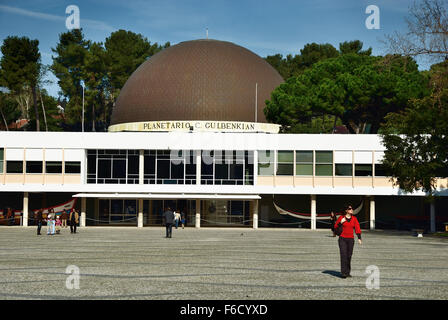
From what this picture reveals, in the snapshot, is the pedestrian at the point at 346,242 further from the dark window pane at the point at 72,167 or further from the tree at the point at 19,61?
the tree at the point at 19,61

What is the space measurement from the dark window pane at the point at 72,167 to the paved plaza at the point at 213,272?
870 inches

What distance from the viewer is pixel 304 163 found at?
48.8 meters

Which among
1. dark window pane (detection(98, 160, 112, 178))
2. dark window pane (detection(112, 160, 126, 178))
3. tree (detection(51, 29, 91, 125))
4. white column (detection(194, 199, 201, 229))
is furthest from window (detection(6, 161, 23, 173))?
tree (detection(51, 29, 91, 125))

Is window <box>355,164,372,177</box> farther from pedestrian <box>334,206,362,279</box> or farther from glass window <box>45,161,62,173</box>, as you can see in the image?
pedestrian <box>334,206,362,279</box>

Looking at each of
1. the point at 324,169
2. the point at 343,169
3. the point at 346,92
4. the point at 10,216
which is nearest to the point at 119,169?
the point at 10,216

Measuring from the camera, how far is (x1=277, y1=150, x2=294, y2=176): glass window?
48.9 meters

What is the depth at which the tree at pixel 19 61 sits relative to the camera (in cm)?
6856

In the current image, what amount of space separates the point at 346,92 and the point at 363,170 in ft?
32.5

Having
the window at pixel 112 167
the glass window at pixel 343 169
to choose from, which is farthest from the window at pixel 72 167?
the glass window at pixel 343 169

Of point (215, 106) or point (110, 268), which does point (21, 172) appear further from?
point (110, 268)

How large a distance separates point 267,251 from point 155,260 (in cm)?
603

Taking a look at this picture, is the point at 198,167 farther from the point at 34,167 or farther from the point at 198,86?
the point at 198,86
